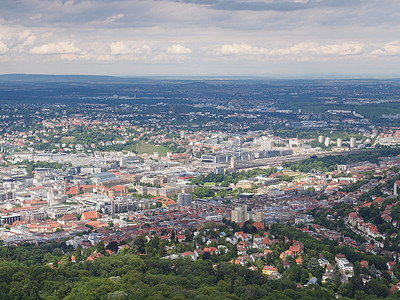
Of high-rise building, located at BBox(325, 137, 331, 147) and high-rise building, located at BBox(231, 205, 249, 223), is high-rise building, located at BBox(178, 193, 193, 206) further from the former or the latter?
high-rise building, located at BBox(325, 137, 331, 147)

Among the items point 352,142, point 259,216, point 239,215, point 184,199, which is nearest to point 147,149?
point 352,142

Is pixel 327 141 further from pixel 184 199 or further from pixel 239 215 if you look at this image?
pixel 239 215

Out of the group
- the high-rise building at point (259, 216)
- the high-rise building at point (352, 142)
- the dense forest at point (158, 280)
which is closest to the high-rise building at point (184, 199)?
the high-rise building at point (259, 216)

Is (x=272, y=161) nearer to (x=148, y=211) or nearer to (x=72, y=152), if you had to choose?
(x=72, y=152)

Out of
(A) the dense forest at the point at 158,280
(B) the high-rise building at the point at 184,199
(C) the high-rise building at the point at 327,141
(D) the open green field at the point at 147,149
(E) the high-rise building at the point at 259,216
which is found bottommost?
(D) the open green field at the point at 147,149

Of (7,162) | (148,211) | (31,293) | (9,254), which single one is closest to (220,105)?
(7,162)

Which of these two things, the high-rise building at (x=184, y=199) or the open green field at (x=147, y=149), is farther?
the open green field at (x=147, y=149)

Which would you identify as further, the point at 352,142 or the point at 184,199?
the point at 352,142

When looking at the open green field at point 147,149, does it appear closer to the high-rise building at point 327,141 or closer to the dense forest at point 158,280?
the high-rise building at point 327,141
